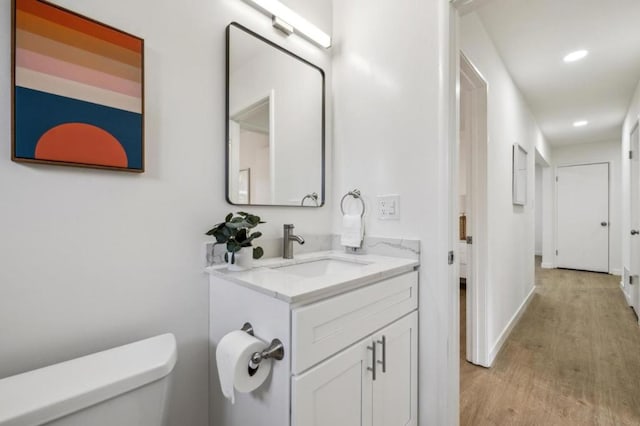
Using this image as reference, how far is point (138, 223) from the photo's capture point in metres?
0.98

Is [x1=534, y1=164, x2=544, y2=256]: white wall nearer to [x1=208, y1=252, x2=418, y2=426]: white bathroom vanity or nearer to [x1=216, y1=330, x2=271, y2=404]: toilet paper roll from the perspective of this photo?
[x1=208, y1=252, x2=418, y2=426]: white bathroom vanity

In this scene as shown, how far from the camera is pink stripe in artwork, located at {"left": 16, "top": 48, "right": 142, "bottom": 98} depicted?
0.78 metres

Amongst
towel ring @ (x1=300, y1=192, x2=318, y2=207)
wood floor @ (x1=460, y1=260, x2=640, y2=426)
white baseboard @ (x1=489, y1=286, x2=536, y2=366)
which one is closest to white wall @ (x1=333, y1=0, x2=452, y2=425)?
towel ring @ (x1=300, y1=192, x2=318, y2=207)

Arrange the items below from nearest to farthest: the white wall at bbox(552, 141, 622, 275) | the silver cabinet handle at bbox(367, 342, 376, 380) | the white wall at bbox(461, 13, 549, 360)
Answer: the silver cabinet handle at bbox(367, 342, 376, 380), the white wall at bbox(461, 13, 549, 360), the white wall at bbox(552, 141, 622, 275)

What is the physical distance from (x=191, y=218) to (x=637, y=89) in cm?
430

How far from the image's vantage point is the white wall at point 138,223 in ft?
2.58

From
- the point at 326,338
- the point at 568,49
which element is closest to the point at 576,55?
the point at 568,49

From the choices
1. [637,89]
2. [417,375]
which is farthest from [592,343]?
[637,89]

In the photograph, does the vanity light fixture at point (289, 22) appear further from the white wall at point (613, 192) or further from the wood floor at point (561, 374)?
the white wall at point (613, 192)

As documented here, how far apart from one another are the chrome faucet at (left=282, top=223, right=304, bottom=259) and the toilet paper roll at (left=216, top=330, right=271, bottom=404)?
513mm

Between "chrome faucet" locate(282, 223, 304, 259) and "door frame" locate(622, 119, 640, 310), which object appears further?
"door frame" locate(622, 119, 640, 310)

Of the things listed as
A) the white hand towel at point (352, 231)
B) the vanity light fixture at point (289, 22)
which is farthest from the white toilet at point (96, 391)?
the vanity light fixture at point (289, 22)

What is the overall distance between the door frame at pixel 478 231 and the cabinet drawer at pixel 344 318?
992 millimetres

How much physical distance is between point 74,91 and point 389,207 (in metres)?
1.24
